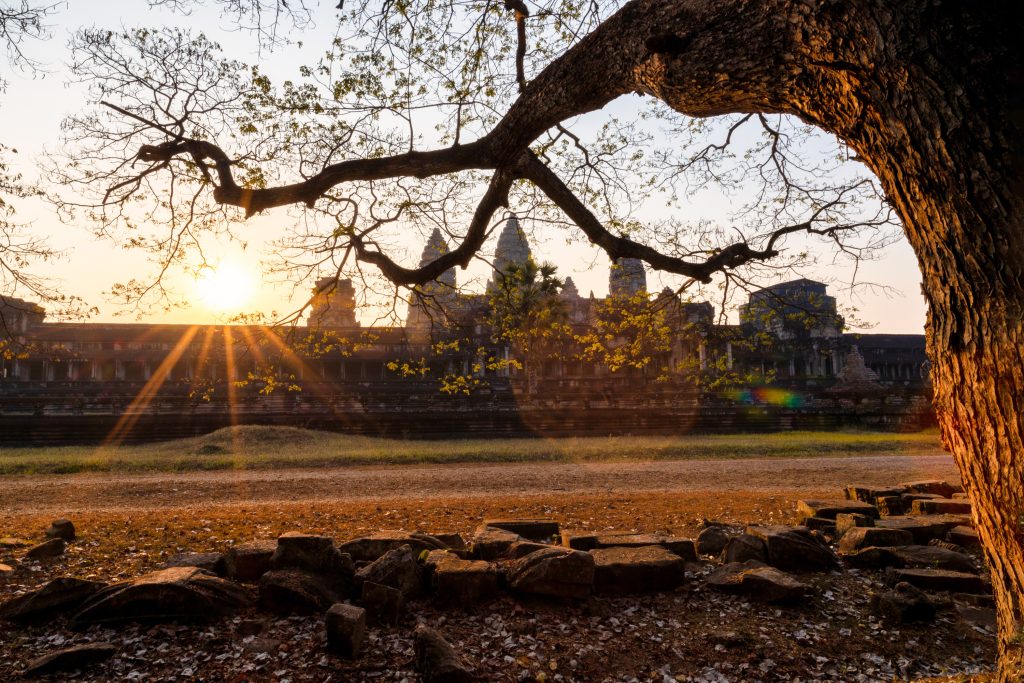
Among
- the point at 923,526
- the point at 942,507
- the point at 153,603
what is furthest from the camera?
the point at 942,507

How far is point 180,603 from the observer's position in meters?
3.46

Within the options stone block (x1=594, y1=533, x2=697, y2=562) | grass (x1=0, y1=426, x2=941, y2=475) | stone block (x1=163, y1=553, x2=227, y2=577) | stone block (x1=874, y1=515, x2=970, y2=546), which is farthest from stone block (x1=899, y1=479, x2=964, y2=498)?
stone block (x1=163, y1=553, x2=227, y2=577)

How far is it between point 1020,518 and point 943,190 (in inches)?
39.1

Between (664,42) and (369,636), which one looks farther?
(369,636)

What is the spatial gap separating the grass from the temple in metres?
1.80

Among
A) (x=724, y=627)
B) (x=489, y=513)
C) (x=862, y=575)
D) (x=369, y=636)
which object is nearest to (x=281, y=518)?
(x=489, y=513)

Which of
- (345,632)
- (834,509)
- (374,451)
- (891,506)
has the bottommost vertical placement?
(374,451)

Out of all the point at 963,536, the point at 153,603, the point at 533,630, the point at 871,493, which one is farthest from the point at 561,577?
the point at 871,493

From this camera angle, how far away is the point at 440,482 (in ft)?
33.8

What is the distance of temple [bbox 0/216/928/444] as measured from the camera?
656 inches

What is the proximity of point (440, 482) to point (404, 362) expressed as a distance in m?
6.00

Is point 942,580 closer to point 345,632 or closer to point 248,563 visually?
point 345,632

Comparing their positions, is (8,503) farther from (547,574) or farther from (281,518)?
(547,574)

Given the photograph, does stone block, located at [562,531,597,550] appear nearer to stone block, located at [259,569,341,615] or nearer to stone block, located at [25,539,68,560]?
stone block, located at [259,569,341,615]
